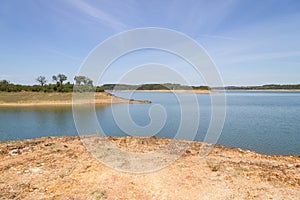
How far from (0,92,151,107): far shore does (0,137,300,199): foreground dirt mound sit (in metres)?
38.8

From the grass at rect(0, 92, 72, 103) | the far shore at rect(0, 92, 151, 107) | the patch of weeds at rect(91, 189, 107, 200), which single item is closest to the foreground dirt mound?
the patch of weeds at rect(91, 189, 107, 200)

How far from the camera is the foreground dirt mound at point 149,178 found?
513 centimetres

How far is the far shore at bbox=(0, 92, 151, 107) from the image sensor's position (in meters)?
43.3

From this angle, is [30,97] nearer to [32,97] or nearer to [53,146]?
[32,97]

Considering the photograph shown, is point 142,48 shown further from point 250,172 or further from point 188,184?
point 250,172

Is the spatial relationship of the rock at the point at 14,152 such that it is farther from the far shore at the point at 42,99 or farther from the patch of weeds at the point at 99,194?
the far shore at the point at 42,99

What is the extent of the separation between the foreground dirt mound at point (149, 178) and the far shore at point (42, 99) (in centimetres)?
3880

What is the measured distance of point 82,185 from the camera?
5559 mm

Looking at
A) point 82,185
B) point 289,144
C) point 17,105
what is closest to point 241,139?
point 289,144

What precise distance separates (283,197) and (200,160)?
10.2 feet

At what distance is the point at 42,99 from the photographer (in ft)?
152

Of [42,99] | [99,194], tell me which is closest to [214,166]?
[99,194]

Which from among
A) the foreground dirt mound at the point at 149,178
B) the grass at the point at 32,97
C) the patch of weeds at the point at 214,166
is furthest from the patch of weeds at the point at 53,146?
the grass at the point at 32,97

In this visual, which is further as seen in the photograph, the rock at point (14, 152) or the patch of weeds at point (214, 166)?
the rock at point (14, 152)
